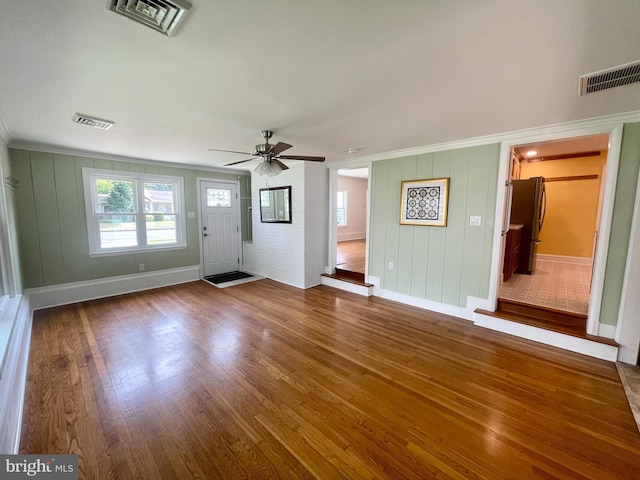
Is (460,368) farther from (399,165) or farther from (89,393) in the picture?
(89,393)

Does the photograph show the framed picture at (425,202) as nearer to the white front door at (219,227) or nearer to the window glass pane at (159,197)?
the white front door at (219,227)

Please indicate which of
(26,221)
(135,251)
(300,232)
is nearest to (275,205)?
(300,232)

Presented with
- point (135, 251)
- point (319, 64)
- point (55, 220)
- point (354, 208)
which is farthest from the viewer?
point (354, 208)

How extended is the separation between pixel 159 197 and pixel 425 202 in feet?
15.8

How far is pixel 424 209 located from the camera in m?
3.87

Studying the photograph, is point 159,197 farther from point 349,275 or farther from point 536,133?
point 536,133

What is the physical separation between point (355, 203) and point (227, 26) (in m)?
8.67

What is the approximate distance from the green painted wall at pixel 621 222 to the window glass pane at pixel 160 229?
6501 mm

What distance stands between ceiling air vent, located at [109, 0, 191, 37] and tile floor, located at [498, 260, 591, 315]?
442 cm

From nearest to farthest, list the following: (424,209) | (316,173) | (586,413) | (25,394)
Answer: (586,413), (25,394), (424,209), (316,173)

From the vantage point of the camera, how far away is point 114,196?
452 centimetres

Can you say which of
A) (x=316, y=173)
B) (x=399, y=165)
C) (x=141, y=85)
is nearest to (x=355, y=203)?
(x=316, y=173)

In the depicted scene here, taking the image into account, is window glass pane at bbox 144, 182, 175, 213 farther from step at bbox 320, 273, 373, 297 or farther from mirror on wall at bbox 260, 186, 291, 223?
step at bbox 320, 273, 373, 297
